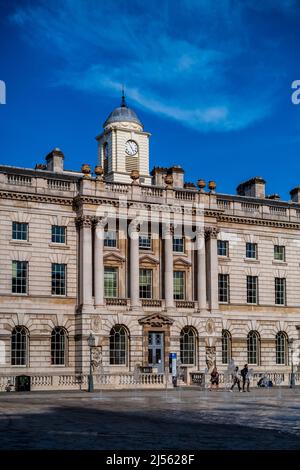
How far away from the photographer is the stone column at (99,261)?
175ft

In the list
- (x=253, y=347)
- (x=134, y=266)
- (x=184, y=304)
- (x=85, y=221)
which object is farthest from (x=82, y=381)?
(x=253, y=347)

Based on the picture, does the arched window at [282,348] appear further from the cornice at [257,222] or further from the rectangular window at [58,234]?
the rectangular window at [58,234]

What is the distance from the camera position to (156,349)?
55.2 meters

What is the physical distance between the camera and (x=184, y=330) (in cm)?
5684

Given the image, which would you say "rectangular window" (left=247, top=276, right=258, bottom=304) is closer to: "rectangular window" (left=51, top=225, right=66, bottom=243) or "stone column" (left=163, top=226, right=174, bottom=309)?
"stone column" (left=163, top=226, right=174, bottom=309)

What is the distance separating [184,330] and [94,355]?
792cm

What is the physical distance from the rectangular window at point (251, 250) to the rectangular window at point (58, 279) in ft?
50.8

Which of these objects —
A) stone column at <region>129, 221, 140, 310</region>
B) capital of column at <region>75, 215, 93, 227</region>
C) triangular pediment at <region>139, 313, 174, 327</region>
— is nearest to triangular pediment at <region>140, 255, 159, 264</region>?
stone column at <region>129, 221, 140, 310</region>

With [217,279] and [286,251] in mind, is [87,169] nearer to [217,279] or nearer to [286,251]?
[217,279]

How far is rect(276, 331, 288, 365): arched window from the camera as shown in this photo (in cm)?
6194

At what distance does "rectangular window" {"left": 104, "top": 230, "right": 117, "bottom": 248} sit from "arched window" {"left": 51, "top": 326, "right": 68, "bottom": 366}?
6.89 m

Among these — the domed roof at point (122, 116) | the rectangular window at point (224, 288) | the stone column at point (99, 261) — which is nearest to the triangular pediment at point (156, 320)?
the stone column at point (99, 261)

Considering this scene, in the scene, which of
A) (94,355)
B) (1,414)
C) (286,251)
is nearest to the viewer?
(1,414)
